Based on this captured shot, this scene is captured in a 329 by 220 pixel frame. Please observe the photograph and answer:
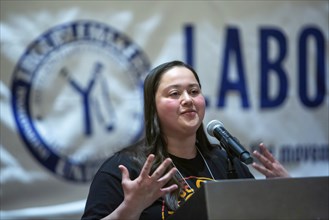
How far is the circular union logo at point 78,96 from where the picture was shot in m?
2.53

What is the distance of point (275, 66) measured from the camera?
304 cm

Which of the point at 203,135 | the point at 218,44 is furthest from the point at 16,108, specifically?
the point at 218,44

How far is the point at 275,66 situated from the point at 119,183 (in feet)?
5.24

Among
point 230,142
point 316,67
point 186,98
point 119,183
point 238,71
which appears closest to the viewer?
point 230,142

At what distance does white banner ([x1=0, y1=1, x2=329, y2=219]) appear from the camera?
252 centimetres

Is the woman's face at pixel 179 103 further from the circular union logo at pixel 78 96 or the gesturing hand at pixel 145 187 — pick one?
the circular union logo at pixel 78 96

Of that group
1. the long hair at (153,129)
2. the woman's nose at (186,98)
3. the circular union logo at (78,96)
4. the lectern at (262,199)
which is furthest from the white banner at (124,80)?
the lectern at (262,199)

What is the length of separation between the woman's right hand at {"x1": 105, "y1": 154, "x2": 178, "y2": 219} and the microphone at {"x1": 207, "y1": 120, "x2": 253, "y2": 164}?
26 centimetres

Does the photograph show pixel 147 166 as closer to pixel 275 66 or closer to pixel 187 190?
pixel 187 190

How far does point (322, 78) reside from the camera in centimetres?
315

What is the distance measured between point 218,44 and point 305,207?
1743 millimetres

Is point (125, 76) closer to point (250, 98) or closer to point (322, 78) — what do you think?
point (250, 98)

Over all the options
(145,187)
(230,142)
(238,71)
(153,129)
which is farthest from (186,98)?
(238,71)

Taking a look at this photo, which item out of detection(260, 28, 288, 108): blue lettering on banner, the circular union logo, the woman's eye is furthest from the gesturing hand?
detection(260, 28, 288, 108): blue lettering on banner
